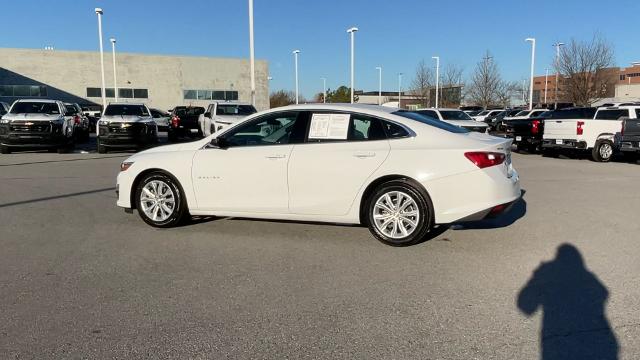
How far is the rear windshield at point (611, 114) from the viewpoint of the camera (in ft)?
53.9

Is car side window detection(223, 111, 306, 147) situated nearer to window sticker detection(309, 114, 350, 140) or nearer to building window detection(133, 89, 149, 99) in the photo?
window sticker detection(309, 114, 350, 140)

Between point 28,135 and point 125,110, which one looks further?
point 125,110

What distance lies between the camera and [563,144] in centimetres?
1705

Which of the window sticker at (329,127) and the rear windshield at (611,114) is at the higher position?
the rear windshield at (611,114)

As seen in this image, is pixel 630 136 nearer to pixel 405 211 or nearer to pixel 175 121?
pixel 405 211

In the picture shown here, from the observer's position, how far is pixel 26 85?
2168 inches

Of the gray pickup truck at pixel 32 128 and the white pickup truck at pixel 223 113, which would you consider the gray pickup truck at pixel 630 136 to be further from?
the gray pickup truck at pixel 32 128

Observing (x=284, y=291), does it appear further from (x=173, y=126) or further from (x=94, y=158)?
(x=173, y=126)

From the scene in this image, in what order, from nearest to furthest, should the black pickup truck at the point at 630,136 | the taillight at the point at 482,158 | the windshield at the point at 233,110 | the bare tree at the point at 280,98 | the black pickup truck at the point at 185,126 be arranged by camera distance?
1. the taillight at the point at 482,158
2. the black pickup truck at the point at 630,136
3. the windshield at the point at 233,110
4. the black pickup truck at the point at 185,126
5. the bare tree at the point at 280,98

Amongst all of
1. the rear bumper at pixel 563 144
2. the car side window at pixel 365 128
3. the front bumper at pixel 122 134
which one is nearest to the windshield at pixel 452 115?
the rear bumper at pixel 563 144

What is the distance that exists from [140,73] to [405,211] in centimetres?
5867

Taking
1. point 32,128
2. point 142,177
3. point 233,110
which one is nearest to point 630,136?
point 233,110

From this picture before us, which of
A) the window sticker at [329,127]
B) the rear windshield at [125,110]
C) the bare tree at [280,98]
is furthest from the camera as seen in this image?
the bare tree at [280,98]

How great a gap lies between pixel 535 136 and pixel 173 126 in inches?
604
